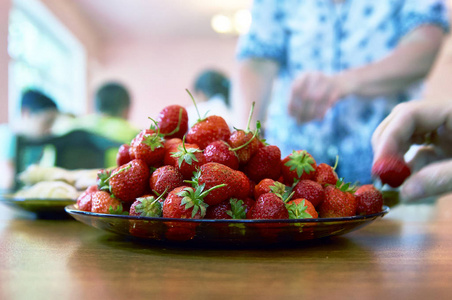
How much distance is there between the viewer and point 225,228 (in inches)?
18.1

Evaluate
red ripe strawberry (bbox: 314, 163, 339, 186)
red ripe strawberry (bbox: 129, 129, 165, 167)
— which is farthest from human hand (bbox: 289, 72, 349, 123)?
red ripe strawberry (bbox: 129, 129, 165, 167)

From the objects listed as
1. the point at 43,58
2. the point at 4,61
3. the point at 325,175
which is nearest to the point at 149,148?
the point at 325,175

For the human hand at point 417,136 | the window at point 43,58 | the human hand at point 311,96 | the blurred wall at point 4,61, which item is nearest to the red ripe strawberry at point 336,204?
the human hand at point 417,136

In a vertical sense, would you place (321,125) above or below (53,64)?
below

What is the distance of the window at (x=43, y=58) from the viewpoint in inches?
170

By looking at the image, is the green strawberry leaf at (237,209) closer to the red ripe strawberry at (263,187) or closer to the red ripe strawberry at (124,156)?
the red ripe strawberry at (263,187)

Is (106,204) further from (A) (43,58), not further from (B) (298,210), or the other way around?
(A) (43,58)

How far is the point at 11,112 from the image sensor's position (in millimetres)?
4176

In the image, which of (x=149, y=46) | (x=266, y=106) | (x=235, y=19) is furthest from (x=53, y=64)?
(x=266, y=106)

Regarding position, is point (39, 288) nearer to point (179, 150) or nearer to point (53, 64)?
point (179, 150)

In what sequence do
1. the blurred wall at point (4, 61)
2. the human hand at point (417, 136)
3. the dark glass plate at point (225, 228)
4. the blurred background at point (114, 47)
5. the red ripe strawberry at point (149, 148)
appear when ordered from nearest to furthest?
the dark glass plate at point (225, 228) → the red ripe strawberry at point (149, 148) → the human hand at point (417, 136) → the blurred wall at point (4, 61) → the blurred background at point (114, 47)

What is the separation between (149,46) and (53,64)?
1.79m

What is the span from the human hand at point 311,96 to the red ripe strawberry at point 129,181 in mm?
528

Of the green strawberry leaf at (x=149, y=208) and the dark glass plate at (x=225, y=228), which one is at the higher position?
the green strawberry leaf at (x=149, y=208)
